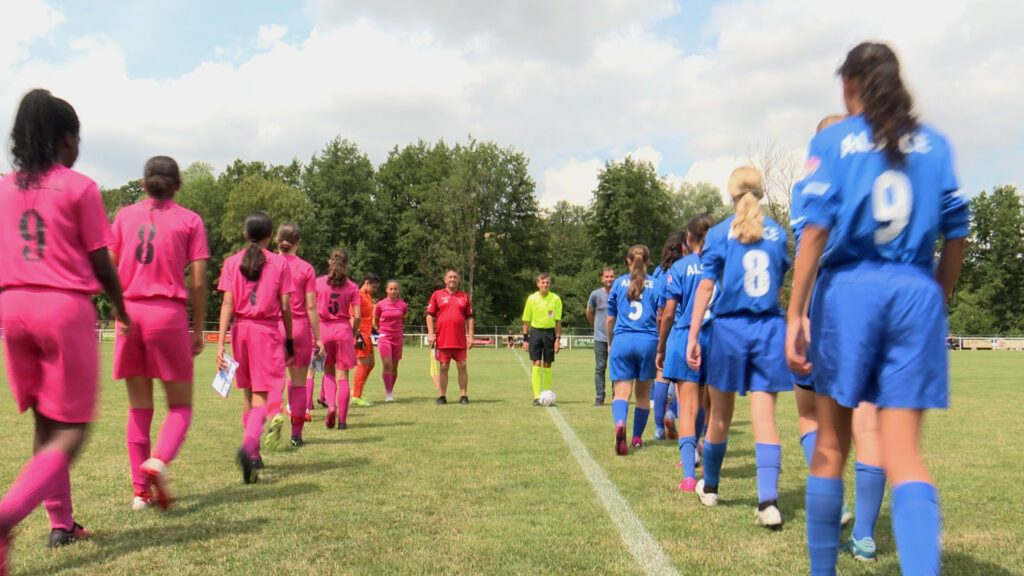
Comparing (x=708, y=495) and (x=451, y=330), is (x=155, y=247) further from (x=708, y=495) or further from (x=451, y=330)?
(x=451, y=330)

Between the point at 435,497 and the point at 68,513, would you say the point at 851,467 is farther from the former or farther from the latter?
the point at 68,513

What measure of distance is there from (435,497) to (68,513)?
2243mm

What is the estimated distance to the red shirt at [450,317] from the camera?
40.8 ft

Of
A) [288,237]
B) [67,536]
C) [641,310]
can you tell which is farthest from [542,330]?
[67,536]

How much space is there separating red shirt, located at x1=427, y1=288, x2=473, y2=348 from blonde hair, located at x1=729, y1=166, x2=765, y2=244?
308 inches

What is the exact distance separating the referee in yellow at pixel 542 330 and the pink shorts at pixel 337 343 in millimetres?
3771

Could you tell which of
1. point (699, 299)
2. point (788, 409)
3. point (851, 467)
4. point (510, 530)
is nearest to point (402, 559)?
point (510, 530)

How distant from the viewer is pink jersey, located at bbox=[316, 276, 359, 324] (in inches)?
387

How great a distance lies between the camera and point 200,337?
5059mm

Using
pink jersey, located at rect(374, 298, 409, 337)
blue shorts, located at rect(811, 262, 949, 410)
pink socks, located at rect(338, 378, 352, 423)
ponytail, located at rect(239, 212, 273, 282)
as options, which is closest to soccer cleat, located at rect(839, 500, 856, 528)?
blue shorts, located at rect(811, 262, 949, 410)

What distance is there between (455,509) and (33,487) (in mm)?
2537

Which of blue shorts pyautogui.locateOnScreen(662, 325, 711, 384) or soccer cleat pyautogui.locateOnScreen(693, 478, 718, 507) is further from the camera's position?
blue shorts pyautogui.locateOnScreen(662, 325, 711, 384)

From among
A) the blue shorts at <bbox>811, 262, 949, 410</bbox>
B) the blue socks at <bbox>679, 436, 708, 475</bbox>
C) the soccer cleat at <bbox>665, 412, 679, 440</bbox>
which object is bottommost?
the soccer cleat at <bbox>665, 412, 679, 440</bbox>

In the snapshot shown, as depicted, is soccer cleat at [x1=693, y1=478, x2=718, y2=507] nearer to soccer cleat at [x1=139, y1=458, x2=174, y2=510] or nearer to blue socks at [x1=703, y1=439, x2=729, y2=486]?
blue socks at [x1=703, y1=439, x2=729, y2=486]
